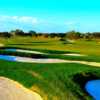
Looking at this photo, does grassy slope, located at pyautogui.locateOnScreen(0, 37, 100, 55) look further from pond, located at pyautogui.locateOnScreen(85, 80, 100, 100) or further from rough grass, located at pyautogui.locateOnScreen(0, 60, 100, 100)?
pond, located at pyautogui.locateOnScreen(85, 80, 100, 100)

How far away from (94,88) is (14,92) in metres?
5.83

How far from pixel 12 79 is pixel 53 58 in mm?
18050

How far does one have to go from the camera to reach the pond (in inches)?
883

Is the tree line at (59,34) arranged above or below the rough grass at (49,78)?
below

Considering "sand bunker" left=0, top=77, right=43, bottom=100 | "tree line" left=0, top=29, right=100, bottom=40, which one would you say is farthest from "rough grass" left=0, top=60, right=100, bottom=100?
"tree line" left=0, top=29, right=100, bottom=40

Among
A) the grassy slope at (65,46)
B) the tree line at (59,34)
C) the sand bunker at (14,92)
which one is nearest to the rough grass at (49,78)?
the sand bunker at (14,92)

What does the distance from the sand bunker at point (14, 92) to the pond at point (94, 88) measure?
3.42 metres

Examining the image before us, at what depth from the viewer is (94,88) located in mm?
25125

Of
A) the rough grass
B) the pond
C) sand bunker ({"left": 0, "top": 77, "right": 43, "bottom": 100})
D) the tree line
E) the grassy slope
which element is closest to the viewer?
sand bunker ({"left": 0, "top": 77, "right": 43, "bottom": 100})

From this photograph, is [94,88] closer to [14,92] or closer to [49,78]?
[49,78]

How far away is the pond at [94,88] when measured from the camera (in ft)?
73.6

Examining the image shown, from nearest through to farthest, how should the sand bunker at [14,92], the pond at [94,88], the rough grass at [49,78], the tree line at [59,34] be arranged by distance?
the sand bunker at [14,92] → the rough grass at [49,78] → the pond at [94,88] → the tree line at [59,34]

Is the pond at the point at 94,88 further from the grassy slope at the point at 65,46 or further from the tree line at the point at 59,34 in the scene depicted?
the tree line at the point at 59,34

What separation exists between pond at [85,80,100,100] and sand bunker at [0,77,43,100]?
11.2 feet
